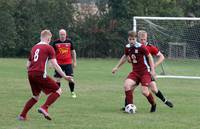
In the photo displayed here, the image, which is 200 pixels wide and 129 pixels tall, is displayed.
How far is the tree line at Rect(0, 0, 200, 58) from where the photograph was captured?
128 feet

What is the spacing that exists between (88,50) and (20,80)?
789 inches

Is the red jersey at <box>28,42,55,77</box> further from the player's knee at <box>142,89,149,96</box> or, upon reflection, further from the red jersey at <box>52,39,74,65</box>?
the red jersey at <box>52,39,74,65</box>

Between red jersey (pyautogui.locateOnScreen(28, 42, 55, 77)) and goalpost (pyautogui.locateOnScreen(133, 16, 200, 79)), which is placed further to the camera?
goalpost (pyautogui.locateOnScreen(133, 16, 200, 79))

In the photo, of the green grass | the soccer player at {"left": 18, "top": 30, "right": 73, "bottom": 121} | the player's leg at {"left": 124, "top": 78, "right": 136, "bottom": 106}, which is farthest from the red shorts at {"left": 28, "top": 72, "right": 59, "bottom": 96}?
the player's leg at {"left": 124, "top": 78, "right": 136, "bottom": 106}

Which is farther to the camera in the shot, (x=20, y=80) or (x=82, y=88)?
(x=20, y=80)

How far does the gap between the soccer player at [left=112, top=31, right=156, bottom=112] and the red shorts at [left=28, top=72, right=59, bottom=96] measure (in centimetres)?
214

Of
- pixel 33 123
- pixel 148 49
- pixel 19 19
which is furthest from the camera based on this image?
pixel 19 19

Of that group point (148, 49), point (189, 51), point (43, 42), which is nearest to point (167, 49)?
point (189, 51)

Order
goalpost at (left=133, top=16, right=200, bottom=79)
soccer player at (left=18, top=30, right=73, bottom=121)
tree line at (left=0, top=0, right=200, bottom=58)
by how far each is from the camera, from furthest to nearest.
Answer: tree line at (left=0, top=0, right=200, bottom=58), goalpost at (left=133, top=16, right=200, bottom=79), soccer player at (left=18, top=30, right=73, bottom=121)

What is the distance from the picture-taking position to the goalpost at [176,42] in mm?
26109

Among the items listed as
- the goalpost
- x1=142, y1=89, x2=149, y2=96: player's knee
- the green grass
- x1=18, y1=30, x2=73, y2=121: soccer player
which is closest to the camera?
the green grass

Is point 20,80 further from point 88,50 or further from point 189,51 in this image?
point 88,50

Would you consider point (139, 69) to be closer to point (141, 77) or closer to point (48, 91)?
point (141, 77)

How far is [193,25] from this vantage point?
88.0 ft
